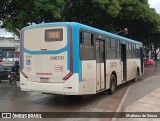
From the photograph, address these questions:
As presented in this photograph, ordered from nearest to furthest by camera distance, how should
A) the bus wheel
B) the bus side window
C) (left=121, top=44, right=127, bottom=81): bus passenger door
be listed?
the bus side window < the bus wheel < (left=121, top=44, right=127, bottom=81): bus passenger door

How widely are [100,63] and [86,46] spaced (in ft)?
5.67

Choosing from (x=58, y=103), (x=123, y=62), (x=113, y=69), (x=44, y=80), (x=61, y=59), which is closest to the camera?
(x=61, y=59)

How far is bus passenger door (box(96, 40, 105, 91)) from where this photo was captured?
13.1 meters

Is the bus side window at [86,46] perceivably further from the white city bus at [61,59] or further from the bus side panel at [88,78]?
the bus side panel at [88,78]

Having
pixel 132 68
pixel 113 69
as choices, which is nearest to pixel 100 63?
pixel 113 69

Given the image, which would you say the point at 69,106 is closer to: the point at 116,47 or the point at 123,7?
the point at 116,47

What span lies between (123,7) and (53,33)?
21849mm

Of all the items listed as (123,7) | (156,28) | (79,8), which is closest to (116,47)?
(79,8)

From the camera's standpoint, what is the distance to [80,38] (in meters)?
11.5

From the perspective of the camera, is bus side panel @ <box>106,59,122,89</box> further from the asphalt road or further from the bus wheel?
the asphalt road

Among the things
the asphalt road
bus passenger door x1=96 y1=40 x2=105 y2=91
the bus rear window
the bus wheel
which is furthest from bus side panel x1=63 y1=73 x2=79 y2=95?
the bus wheel

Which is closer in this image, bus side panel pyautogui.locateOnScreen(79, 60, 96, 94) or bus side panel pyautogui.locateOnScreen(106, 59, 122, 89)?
bus side panel pyautogui.locateOnScreen(79, 60, 96, 94)

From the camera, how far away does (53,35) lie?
454 inches

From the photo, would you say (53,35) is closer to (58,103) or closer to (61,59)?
(61,59)
